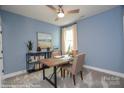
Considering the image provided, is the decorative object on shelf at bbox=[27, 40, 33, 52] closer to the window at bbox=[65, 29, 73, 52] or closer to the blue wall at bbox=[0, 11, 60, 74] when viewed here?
the blue wall at bbox=[0, 11, 60, 74]

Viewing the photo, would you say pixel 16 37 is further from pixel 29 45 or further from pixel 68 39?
pixel 68 39

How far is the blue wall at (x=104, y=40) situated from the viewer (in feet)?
8.64

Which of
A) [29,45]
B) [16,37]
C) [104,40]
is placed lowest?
[29,45]

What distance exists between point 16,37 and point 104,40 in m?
2.98

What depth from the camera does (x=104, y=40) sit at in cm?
300

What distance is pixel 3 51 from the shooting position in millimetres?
2598

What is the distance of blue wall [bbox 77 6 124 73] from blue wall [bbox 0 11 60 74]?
2080 millimetres

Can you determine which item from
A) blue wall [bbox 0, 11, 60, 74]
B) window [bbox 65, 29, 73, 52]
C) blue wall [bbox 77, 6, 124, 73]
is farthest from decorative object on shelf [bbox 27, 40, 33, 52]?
blue wall [bbox 77, 6, 124, 73]

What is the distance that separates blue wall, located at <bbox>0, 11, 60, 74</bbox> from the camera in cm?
268

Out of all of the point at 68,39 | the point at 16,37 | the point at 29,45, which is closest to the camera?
the point at 16,37

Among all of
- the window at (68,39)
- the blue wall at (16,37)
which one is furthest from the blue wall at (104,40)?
the blue wall at (16,37)

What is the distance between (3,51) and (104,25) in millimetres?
3317

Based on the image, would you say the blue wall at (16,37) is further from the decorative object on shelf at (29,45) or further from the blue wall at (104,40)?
the blue wall at (104,40)

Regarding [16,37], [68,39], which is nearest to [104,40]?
[68,39]
